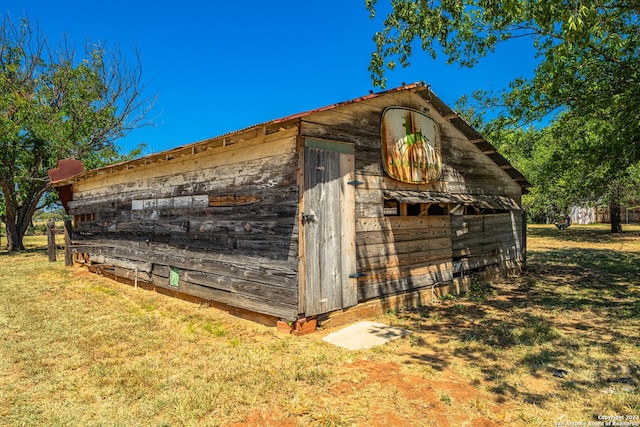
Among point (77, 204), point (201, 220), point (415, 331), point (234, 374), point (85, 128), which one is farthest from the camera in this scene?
point (85, 128)

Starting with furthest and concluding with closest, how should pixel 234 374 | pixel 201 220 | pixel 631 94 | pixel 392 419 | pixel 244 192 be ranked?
pixel 631 94, pixel 201 220, pixel 244 192, pixel 234 374, pixel 392 419

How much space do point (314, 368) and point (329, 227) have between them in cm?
229

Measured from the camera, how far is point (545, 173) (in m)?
13.2

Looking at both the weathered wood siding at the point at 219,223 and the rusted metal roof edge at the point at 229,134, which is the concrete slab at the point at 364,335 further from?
the rusted metal roof edge at the point at 229,134

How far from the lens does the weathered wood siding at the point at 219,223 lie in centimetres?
585

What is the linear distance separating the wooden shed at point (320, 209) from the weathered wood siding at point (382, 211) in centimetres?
3

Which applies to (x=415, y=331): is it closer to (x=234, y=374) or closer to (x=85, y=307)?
(x=234, y=374)

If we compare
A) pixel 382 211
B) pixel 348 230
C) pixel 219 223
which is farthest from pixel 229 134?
pixel 382 211

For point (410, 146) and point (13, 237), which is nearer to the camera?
point (410, 146)

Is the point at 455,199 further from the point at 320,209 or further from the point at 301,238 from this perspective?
the point at 301,238

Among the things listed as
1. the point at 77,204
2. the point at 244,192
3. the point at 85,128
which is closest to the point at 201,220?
the point at 244,192

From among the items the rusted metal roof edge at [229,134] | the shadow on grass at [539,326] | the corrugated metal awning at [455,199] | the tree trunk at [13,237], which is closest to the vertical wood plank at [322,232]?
the rusted metal roof edge at [229,134]

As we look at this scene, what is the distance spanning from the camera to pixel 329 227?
19.8ft

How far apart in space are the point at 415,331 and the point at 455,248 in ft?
11.2
